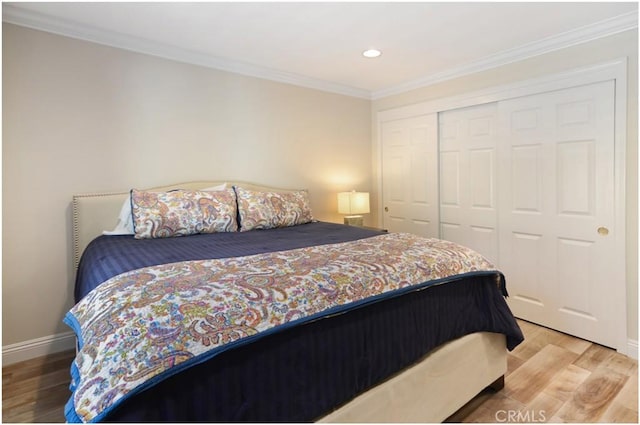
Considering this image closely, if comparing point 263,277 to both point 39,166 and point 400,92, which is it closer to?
point 39,166

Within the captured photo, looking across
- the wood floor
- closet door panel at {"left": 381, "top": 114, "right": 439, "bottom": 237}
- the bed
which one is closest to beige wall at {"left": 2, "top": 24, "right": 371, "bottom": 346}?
the wood floor

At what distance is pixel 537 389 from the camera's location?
2033 mm

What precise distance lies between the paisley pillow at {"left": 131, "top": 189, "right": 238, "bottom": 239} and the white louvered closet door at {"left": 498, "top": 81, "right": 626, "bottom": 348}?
7.82 ft

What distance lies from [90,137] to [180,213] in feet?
2.94

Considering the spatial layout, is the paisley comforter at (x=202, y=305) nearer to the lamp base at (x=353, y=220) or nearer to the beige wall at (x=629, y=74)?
the beige wall at (x=629, y=74)

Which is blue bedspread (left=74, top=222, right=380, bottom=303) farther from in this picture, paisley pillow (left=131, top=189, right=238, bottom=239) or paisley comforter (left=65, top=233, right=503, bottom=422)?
paisley comforter (left=65, top=233, right=503, bottom=422)

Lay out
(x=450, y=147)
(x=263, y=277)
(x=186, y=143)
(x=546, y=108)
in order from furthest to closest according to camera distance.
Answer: (x=450, y=147), (x=186, y=143), (x=546, y=108), (x=263, y=277)

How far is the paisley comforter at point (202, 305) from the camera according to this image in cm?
94

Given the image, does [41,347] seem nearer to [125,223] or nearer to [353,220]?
A: [125,223]

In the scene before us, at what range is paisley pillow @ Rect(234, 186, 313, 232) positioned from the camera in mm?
2785

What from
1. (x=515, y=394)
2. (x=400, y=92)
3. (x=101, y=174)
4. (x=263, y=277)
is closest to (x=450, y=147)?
(x=400, y=92)

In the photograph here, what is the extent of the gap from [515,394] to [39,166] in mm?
3291

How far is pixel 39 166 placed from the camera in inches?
95.7

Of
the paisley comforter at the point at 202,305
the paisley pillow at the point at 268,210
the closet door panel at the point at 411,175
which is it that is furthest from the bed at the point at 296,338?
the closet door panel at the point at 411,175
